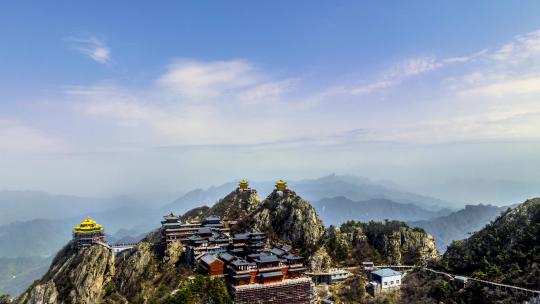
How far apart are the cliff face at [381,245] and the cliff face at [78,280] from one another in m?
53.6

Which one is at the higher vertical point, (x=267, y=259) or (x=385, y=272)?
(x=267, y=259)

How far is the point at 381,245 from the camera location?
97.9 m

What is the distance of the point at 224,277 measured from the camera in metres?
75.0

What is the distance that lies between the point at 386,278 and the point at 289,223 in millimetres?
29694

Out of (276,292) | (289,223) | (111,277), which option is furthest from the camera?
(289,223)

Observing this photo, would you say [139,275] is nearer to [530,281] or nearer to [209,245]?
[209,245]

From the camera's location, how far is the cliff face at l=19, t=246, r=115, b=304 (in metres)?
79.7

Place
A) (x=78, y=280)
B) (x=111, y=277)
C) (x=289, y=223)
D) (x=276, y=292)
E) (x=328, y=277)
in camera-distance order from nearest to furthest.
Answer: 1. (x=276, y=292)
2. (x=78, y=280)
3. (x=328, y=277)
4. (x=111, y=277)
5. (x=289, y=223)

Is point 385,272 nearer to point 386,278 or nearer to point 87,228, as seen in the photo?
point 386,278

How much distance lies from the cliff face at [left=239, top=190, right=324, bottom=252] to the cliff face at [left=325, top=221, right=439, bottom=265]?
15.0 ft

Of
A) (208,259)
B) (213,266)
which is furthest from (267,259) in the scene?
(208,259)

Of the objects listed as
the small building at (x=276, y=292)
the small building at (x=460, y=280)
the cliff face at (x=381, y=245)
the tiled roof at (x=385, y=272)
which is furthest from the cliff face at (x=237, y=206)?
the small building at (x=460, y=280)

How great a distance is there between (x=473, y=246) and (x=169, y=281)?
64.8m

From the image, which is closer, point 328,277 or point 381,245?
point 328,277
